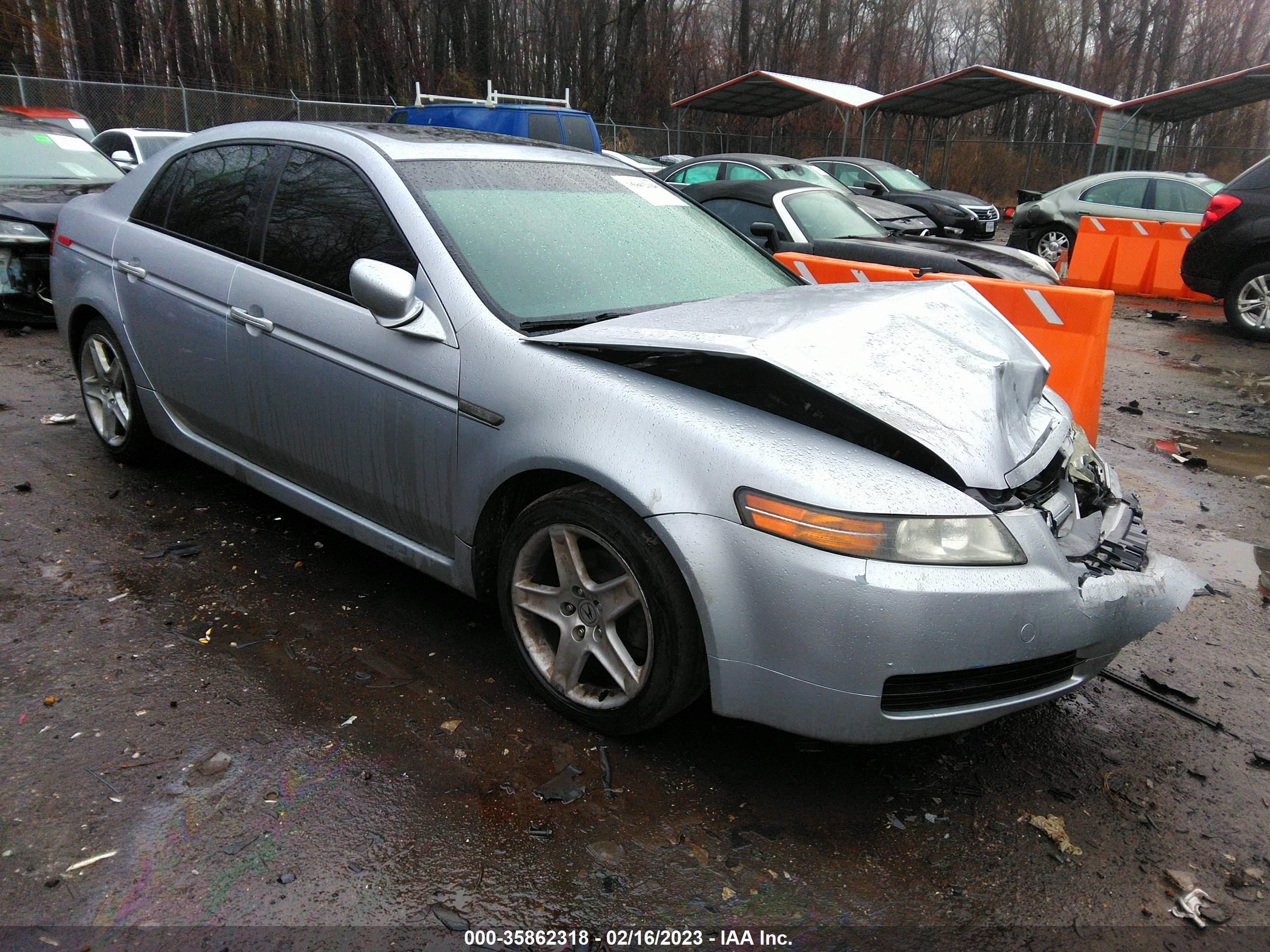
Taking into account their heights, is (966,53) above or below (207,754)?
above

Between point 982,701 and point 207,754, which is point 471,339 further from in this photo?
point 982,701

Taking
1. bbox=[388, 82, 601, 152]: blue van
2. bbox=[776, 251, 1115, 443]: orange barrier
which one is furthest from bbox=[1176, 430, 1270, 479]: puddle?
bbox=[388, 82, 601, 152]: blue van

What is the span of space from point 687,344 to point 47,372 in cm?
598

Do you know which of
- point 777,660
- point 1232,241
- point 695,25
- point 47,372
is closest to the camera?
point 777,660

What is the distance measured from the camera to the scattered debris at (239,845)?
2344mm

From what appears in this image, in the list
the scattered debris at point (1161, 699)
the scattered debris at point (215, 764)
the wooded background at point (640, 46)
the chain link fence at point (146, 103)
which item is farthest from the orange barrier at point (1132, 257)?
the wooded background at point (640, 46)

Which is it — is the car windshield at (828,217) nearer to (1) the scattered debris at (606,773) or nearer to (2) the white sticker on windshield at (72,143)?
(1) the scattered debris at (606,773)

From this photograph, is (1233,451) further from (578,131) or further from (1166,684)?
(578,131)

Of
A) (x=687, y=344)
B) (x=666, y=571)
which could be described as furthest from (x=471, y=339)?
(x=666, y=571)

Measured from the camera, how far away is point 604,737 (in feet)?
9.30

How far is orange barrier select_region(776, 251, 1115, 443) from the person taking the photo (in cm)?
556

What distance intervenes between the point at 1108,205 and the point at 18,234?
14.1 m

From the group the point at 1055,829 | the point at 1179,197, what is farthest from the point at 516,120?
the point at 1055,829

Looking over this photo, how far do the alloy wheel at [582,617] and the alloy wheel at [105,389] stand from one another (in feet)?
8.80
